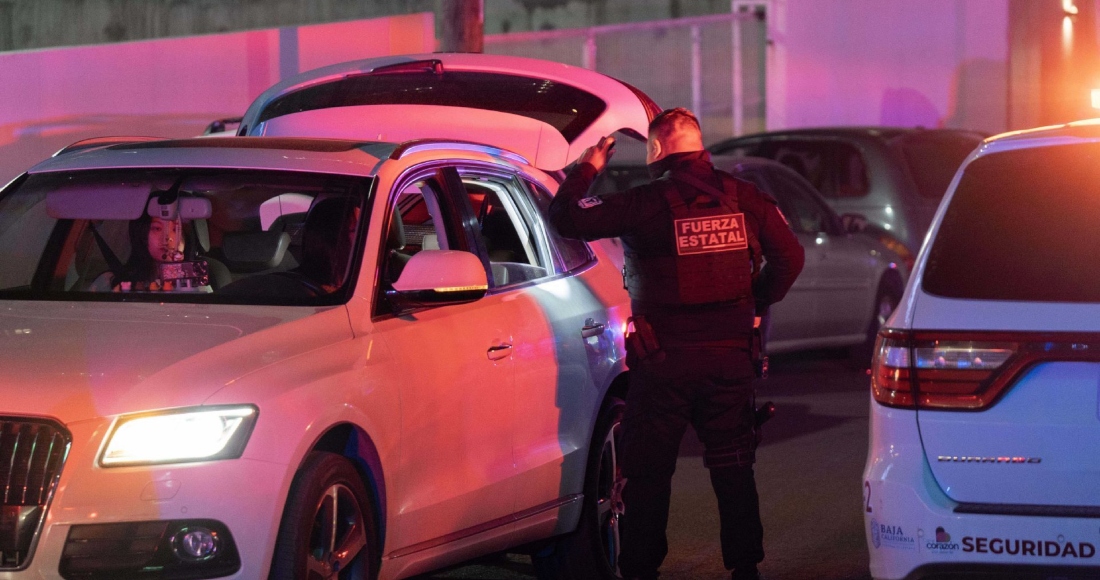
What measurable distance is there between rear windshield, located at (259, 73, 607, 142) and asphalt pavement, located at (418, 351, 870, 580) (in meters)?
1.89

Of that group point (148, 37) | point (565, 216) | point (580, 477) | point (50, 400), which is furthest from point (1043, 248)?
point (148, 37)

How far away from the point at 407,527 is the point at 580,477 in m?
1.19

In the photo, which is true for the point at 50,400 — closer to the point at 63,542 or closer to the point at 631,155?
the point at 63,542

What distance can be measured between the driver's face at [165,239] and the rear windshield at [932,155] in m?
9.07

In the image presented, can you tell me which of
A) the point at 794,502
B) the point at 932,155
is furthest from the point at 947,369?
the point at 932,155

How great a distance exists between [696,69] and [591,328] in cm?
1360

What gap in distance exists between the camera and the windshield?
214 inches

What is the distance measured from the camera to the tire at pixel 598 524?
6.27 m

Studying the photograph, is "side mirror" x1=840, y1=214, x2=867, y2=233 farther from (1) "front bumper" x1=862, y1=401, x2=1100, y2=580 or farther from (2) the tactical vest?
(1) "front bumper" x1=862, y1=401, x2=1100, y2=580

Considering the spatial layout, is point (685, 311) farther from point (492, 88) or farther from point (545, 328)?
point (492, 88)

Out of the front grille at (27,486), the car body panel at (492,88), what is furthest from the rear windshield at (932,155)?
the front grille at (27,486)

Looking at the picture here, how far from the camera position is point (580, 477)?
625 cm

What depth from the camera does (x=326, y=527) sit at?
4.77 m

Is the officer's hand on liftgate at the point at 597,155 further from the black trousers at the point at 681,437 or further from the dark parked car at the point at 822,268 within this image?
the dark parked car at the point at 822,268
